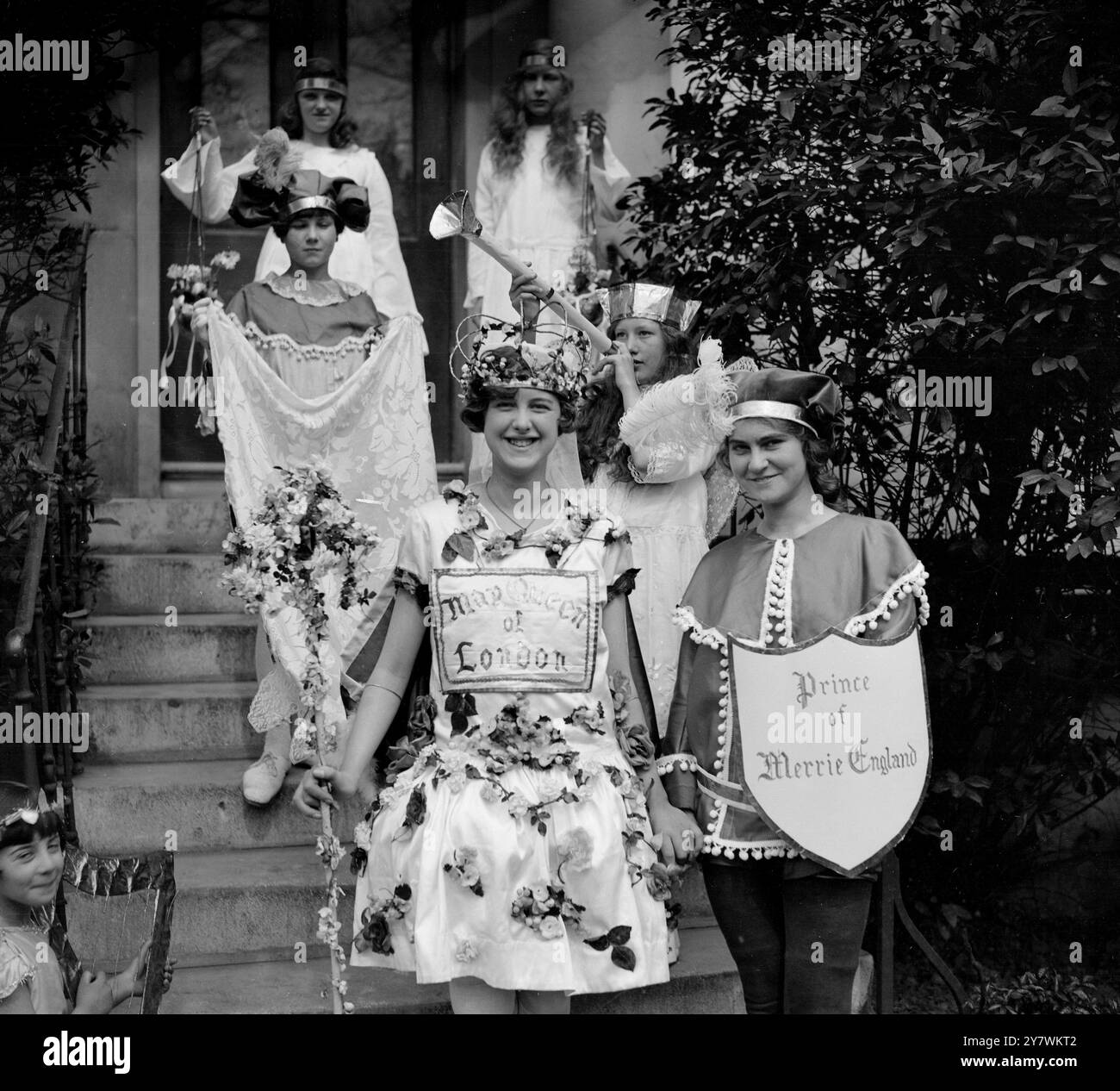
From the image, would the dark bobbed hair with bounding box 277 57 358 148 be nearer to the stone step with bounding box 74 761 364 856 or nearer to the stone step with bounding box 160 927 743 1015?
the stone step with bounding box 74 761 364 856

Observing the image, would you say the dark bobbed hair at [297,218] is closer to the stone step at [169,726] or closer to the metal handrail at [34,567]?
the metal handrail at [34,567]

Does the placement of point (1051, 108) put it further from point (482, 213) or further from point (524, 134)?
point (482, 213)

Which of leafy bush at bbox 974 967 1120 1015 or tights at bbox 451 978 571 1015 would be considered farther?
leafy bush at bbox 974 967 1120 1015

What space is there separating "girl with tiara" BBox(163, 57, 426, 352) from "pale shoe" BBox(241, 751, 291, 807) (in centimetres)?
209

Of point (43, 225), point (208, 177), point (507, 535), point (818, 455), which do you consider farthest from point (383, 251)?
point (818, 455)

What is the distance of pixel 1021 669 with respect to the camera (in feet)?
17.1

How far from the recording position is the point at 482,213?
6938 mm

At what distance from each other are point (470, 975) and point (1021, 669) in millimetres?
2525

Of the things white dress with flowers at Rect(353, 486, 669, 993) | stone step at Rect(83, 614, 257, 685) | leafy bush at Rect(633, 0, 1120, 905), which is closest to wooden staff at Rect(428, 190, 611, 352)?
leafy bush at Rect(633, 0, 1120, 905)

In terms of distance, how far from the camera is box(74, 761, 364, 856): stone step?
15.4 feet

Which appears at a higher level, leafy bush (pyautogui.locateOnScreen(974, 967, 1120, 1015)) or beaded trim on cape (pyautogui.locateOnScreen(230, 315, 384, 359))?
beaded trim on cape (pyautogui.locateOnScreen(230, 315, 384, 359))

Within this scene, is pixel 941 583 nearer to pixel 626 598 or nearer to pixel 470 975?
pixel 626 598

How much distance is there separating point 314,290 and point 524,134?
1.78m
